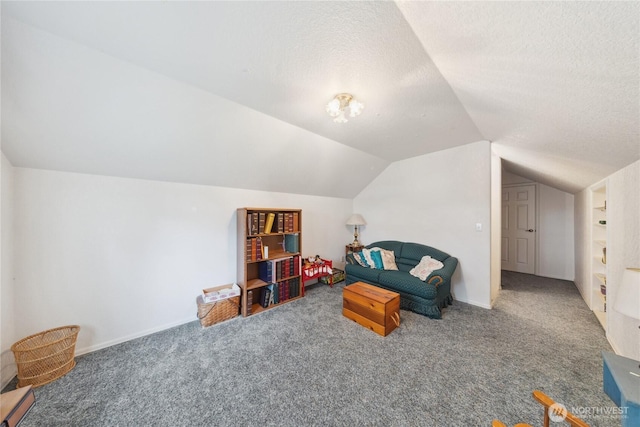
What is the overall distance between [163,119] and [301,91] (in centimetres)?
130

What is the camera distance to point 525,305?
3055 mm

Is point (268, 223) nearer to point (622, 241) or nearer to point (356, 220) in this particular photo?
point (356, 220)

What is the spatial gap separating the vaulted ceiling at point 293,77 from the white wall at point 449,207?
646 mm

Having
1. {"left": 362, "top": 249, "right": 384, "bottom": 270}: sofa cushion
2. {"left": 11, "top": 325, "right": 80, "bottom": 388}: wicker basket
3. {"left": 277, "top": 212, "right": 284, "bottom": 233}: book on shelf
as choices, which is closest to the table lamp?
{"left": 362, "top": 249, "right": 384, "bottom": 270}: sofa cushion

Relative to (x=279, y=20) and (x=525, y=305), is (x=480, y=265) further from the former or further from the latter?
(x=279, y=20)

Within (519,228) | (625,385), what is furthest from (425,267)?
(519,228)

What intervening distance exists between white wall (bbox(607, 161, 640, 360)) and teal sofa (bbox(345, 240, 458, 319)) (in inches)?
54.0

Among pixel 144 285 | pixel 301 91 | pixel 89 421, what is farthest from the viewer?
pixel 144 285

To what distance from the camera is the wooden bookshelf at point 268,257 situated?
9.34 feet

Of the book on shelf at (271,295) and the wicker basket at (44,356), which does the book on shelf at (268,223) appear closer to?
the book on shelf at (271,295)

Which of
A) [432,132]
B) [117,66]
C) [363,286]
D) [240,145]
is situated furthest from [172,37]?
[363,286]

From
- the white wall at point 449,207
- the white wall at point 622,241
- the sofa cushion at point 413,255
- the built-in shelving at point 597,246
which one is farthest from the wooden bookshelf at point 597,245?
the sofa cushion at point 413,255

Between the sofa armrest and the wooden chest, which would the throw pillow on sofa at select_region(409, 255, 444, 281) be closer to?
the sofa armrest

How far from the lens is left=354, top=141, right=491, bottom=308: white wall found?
3.00 metres
